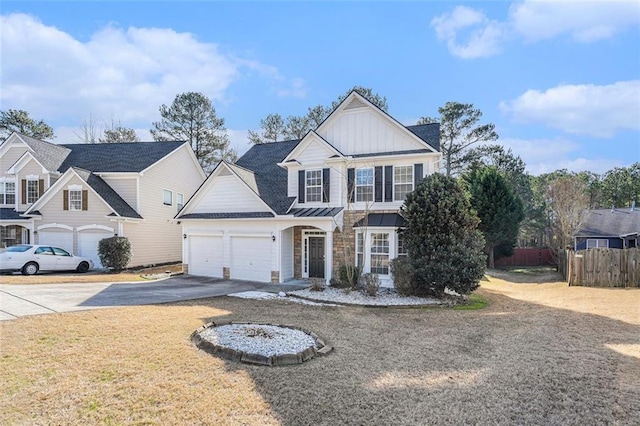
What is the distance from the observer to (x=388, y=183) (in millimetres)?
15852

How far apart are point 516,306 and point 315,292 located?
24.2 ft

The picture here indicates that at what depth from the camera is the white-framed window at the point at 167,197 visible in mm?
24612

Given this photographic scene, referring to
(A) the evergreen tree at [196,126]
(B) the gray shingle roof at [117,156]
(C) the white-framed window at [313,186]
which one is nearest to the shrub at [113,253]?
(B) the gray shingle roof at [117,156]

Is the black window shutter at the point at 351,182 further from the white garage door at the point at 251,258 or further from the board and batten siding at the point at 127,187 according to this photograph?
the board and batten siding at the point at 127,187

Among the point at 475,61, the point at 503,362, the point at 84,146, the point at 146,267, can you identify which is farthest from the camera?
the point at 84,146

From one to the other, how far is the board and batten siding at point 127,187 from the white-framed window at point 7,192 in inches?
286

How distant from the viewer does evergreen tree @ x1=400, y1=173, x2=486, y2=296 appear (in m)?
12.4

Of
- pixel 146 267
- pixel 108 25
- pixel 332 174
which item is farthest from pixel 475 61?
pixel 146 267

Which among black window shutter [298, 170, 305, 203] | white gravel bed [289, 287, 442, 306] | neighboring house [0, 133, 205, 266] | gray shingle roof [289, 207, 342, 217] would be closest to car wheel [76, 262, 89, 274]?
neighboring house [0, 133, 205, 266]

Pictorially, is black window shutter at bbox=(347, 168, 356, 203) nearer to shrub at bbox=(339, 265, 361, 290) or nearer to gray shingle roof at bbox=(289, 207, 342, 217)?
gray shingle roof at bbox=(289, 207, 342, 217)

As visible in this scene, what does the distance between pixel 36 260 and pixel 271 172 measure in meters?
12.7

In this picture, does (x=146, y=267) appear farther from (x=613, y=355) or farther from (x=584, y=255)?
(x=584, y=255)

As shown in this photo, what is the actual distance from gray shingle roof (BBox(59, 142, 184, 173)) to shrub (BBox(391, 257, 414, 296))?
57.6 feet

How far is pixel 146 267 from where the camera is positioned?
2256cm
